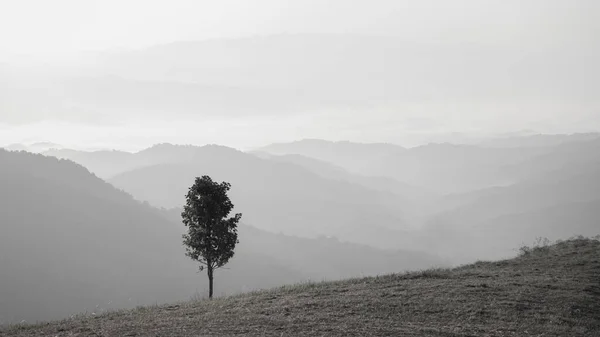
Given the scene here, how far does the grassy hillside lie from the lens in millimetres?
19672

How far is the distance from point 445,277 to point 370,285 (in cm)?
561

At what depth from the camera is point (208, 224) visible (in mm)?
34594

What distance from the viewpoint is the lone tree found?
3428 centimetres

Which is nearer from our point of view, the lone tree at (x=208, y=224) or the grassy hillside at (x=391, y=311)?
the grassy hillside at (x=391, y=311)

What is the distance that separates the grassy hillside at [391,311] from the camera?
64.5 feet

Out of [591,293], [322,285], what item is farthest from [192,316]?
[591,293]

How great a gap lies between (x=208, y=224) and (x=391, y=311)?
55.8 feet

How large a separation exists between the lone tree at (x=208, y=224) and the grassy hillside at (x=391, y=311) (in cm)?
760

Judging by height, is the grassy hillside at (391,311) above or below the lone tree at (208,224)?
below

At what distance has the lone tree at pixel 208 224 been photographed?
112 feet

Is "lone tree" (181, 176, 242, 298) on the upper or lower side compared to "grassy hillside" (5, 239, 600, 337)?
upper

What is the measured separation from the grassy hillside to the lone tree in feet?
24.9

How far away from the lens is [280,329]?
64.5 feet

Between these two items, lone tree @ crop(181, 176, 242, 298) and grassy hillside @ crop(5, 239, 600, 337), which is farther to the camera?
lone tree @ crop(181, 176, 242, 298)
